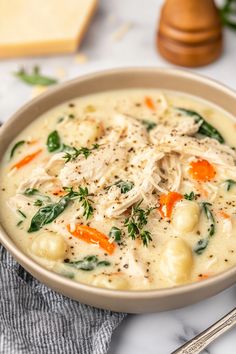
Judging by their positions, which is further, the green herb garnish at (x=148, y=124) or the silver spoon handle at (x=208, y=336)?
the green herb garnish at (x=148, y=124)

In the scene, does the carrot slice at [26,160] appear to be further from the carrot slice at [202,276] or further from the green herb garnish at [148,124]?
the carrot slice at [202,276]

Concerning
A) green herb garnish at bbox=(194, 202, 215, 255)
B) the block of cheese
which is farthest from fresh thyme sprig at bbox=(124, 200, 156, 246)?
the block of cheese

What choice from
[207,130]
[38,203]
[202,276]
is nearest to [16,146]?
[38,203]

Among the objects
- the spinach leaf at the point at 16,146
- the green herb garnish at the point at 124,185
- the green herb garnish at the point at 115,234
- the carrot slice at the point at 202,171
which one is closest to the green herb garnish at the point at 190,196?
the carrot slice at the point at 202,171

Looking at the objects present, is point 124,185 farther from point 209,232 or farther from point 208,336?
point 208,336

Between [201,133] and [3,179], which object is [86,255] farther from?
[201,133]

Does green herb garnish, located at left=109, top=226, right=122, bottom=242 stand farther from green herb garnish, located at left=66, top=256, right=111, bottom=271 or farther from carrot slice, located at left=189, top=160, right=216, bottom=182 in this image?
carrot slice, located at left=189, top=160, right=216, bottom=182

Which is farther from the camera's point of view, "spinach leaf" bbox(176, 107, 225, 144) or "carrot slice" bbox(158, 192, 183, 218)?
"spinach leaf" bbox(176, 107, 225, 144)
